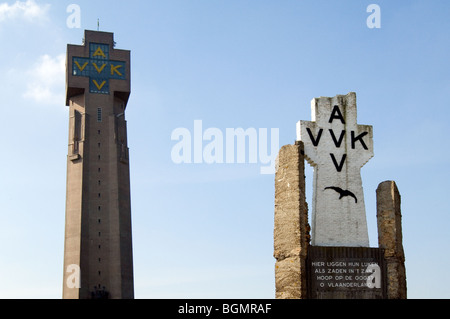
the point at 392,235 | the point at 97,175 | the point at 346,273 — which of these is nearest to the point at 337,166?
the point at 392,235

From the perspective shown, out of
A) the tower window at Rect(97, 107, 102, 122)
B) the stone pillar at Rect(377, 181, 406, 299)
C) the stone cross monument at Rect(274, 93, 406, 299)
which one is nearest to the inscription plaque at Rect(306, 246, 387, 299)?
the stone cross monument at Rect(274, 93, 406, 299)

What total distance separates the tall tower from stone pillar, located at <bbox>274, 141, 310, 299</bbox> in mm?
47525

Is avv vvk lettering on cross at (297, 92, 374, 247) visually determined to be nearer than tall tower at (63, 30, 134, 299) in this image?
Yes

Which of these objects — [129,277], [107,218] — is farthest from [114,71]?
[129,277]

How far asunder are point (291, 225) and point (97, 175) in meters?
51.9

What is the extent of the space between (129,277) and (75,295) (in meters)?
5.49

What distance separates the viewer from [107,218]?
244 feet

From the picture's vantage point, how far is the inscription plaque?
86.1 ft

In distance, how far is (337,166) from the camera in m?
28.1

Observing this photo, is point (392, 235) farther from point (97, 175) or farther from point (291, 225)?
point (97, 175)

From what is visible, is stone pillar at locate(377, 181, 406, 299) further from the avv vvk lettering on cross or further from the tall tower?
the tall tower

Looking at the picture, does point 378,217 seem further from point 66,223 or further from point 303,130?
point 66,223

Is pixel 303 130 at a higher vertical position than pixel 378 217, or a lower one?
higher
